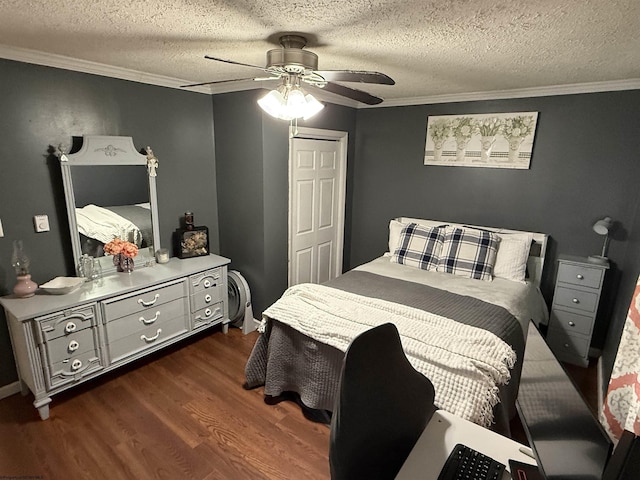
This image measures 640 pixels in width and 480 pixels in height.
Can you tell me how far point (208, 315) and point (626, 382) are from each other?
2769 mm

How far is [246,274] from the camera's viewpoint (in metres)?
3.35

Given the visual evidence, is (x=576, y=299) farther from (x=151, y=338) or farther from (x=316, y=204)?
(x=151, y=338)

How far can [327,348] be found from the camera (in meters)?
2.08

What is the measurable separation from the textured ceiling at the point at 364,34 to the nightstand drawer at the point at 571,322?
1.74 m

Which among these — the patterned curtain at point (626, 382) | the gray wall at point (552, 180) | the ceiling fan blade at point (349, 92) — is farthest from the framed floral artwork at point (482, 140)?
the patterned curtain at point (626, 382)

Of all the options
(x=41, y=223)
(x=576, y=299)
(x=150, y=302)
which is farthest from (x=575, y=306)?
(x=41, y=223)

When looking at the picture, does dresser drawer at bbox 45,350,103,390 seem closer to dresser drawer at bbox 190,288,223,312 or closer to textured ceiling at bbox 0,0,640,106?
dresser drawer at bbox 190,288,223,312

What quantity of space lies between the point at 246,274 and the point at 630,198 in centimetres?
320

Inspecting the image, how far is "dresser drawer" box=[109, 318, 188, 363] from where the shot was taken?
8.09 ft

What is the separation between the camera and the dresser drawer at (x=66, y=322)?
2.08 metres

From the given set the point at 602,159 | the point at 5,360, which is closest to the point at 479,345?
the point at 602,159

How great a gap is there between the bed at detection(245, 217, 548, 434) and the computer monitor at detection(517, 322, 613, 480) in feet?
1.67

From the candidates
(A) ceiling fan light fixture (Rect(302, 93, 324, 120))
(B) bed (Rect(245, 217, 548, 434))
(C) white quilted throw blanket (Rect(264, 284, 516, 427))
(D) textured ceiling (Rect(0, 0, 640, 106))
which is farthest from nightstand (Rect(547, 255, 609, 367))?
(A) ceiling fan light fixture (Rect(302, 93, 324, 120))

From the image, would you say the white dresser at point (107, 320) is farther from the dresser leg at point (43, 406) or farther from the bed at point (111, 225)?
the bed at point (111, 225)
